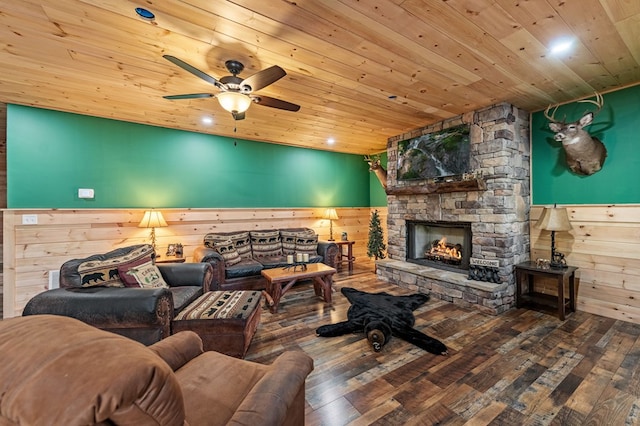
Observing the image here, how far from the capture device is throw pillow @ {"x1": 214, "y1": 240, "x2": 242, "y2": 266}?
4.05 meters

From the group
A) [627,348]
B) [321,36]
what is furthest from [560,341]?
[321,36]

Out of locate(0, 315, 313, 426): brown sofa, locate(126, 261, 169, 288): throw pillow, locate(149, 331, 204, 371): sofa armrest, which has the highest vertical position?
locate(0, 315, 313, 426): brown sofa

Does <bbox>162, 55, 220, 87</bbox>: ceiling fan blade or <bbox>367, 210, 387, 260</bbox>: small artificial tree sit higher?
<bbox>162, 55, 220, 87</bbox>: ceiling fan blade

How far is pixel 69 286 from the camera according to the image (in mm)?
2143

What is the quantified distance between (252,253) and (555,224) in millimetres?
4158

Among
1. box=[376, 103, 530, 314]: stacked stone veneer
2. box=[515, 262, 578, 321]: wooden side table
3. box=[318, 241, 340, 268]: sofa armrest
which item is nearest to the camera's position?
box=[515, 262, 578, 321]: wooden side table

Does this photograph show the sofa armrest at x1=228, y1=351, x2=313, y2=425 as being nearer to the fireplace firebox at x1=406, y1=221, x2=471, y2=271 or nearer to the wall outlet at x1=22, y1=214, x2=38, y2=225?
the fireplace firebox at x1=406, y1=221, x2=471, y2=271

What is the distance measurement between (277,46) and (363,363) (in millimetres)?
2662

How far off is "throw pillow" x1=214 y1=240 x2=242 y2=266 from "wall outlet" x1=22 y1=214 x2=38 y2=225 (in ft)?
7.03

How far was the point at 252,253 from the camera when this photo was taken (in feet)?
15.0

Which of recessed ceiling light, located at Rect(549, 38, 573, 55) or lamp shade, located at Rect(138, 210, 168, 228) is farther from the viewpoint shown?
lamp shade, located at Rect(138, 210, 168, 228)

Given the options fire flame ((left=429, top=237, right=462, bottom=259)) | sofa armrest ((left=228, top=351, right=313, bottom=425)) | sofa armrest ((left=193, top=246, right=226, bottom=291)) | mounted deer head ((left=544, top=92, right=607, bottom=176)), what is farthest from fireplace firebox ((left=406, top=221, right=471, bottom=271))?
sofa armrest ((left=228, top=351, right=313, bottom=425))

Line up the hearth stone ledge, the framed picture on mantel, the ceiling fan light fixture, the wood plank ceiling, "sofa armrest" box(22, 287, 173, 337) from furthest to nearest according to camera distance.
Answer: the framed picture on mantel
the hearth stone ledge
the ceiling fan light fixture
"sofa armrest" box(22, 287, 173, 337)
the wood plank ceiling

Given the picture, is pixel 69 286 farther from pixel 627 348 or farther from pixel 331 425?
pixel 627 348
